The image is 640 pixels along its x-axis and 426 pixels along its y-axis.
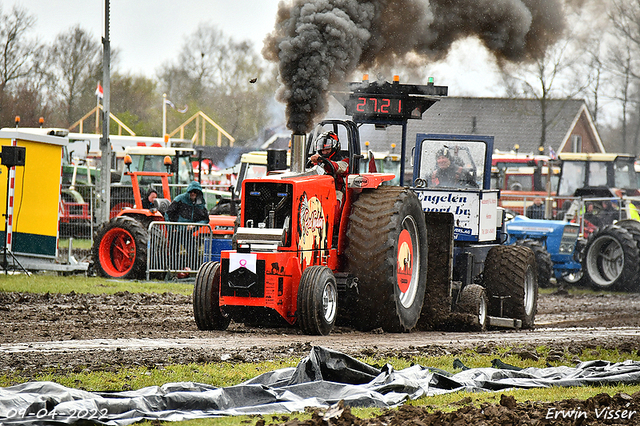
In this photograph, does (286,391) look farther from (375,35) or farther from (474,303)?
(375,35)

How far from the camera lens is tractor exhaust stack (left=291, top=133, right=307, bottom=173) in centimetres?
1019

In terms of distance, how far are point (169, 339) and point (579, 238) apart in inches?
539

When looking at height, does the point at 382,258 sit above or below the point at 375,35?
below

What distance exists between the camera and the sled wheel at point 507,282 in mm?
12305

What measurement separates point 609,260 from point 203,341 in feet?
43.0

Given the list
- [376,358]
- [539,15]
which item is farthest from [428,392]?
[539,15]

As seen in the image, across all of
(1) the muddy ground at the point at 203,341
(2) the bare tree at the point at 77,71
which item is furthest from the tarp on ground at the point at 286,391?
(2) the bare tree at the point at 77,71

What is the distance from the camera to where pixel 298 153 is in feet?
33.8

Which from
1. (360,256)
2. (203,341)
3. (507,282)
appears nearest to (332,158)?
(360,256)

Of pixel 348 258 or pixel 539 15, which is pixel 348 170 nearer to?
pixel 348 258

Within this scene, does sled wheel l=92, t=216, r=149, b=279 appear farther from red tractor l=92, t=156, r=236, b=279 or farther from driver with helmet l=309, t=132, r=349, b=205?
driver with helmet l=309, t=132, r=349, b=205

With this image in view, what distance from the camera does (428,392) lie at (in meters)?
6.57

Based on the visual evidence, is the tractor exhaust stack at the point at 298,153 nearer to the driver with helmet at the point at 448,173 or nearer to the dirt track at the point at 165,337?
the dirt track at the point at 165,337

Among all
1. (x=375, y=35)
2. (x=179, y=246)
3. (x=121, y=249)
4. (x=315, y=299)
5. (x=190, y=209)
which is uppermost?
(x=375, y=35)
